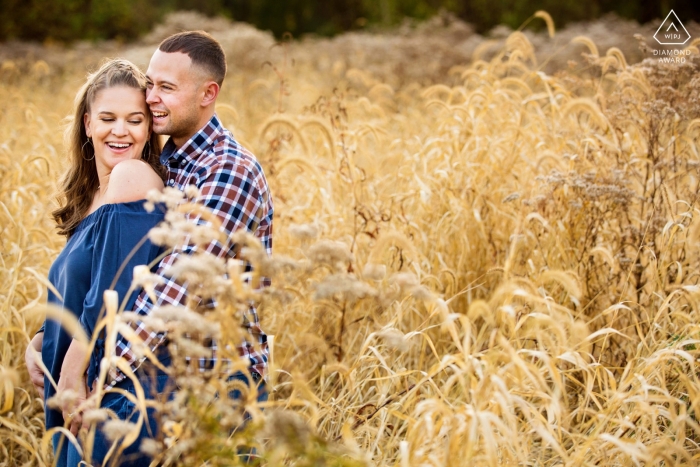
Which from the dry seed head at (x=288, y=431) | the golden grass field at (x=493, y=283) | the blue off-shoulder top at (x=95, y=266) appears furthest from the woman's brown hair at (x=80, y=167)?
the dry seed head at (x=288, y=431)

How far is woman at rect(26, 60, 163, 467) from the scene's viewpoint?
7.04 ft

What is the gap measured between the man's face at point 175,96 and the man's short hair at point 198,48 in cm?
2

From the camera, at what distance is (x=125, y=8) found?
57.0 ft

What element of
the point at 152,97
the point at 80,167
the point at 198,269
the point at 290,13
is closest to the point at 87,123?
the point at 80,167

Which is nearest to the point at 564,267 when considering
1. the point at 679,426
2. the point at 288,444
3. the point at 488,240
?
the point at 488,240

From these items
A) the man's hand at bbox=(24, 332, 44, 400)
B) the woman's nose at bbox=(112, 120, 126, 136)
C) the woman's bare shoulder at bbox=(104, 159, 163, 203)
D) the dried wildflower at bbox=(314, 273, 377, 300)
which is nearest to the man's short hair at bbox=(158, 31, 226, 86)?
the woman's nose at bbox=(112, 120, 126, 136)

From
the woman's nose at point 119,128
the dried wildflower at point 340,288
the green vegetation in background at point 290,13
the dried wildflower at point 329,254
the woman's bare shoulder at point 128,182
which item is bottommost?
the dried wildflower at point 340,288

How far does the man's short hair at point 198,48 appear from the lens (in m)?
2.44

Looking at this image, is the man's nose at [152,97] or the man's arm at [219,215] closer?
the man's arm at [219,215]

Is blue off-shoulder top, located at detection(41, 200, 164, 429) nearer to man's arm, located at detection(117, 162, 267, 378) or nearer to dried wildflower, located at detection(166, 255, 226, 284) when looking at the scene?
man's arm, located at detection(117, 162, 267, 378)

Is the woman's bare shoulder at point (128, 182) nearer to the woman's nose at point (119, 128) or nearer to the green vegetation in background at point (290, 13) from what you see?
the woman's nose at point (119, 128)

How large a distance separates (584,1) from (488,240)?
1417 centimetres

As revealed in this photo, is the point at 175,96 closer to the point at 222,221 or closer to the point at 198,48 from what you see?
the point at 198,48

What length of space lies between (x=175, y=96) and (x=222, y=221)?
23.4 inches
